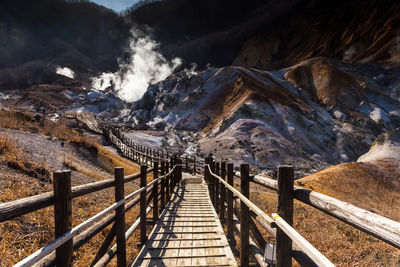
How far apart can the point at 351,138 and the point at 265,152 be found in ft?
47.1

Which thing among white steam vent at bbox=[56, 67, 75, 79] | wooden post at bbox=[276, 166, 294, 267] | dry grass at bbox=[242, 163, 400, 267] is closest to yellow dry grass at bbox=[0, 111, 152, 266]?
wooden post at bbox=[276, 166, 294, 267]

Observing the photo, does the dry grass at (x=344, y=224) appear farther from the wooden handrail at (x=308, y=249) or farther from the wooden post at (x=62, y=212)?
the wooden post at (x=62, y=212)

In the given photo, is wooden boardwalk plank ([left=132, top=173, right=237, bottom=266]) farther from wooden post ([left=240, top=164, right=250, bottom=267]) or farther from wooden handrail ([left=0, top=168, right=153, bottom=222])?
wooden handrail ([left=0, top=168, right=153, bottom=222])

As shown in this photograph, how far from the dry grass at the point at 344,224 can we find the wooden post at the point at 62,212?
4.60m

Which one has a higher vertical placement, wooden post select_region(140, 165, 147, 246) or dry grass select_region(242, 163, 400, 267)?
wooden post select_region(140, 165, 147, 246)

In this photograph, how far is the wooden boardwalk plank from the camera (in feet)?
11.2

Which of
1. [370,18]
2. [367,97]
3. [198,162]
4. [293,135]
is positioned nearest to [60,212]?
[198,162]

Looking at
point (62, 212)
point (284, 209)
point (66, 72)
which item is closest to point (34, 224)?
point (62, 212)

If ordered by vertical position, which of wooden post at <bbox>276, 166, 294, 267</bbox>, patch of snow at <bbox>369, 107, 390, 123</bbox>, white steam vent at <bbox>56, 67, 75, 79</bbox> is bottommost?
wooden post at <bbox>276, 166, 294, 267</bbox>

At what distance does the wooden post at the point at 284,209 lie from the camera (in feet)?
6.30

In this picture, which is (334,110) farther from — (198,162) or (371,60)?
(198,162)

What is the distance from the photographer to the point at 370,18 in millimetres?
73062

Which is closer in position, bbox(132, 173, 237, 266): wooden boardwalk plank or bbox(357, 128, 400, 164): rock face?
bbox(132, 173, 237, 266): wooden boardwalk plank

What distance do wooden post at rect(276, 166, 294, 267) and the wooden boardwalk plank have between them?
1599 mm
